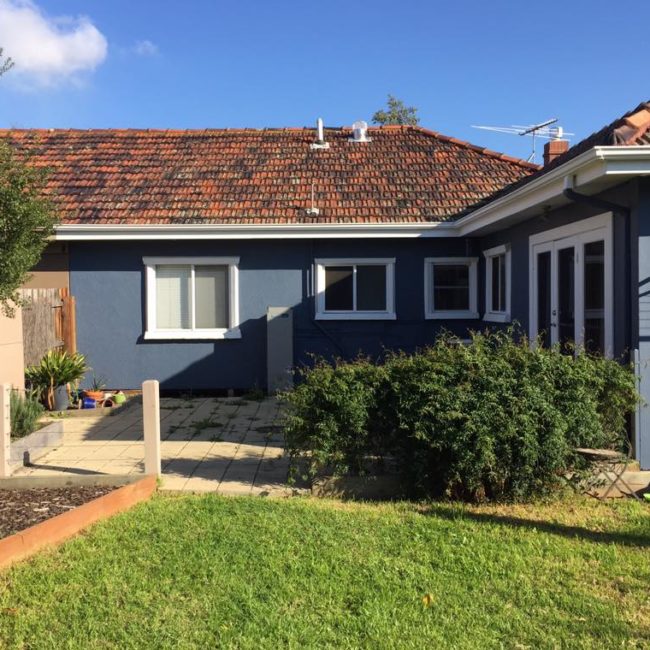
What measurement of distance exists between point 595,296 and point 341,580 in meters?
4.76

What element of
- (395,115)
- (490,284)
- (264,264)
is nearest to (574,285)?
(490,284)

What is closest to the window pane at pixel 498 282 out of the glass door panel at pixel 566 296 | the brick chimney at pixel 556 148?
the glass door panel at pixel 566 296

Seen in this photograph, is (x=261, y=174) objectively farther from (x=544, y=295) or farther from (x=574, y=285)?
(x=574, y=285)

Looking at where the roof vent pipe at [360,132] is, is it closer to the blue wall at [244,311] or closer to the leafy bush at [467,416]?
the blue wall at [244,311]

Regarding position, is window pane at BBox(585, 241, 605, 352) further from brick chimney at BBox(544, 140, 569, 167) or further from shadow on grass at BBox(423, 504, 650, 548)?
brick chimney at BBox(544, 140, 569, 167)

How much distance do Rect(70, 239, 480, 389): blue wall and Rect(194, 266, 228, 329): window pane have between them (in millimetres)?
353

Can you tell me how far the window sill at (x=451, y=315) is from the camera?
1239 centimetres

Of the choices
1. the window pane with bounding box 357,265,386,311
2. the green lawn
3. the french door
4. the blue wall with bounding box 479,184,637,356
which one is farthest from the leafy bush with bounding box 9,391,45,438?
the blue wall with bounding box 479,184,637,356

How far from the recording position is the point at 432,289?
491 inches

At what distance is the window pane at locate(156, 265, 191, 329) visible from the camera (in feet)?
40.6

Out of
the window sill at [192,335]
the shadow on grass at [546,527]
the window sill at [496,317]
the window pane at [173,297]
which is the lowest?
the shadow on grass at [546,527]

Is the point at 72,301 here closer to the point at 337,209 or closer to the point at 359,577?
the point at 337,209

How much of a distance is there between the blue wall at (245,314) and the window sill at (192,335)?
0.10m

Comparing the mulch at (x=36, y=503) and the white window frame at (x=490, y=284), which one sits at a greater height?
the white window frame at (x=490, y=284)
